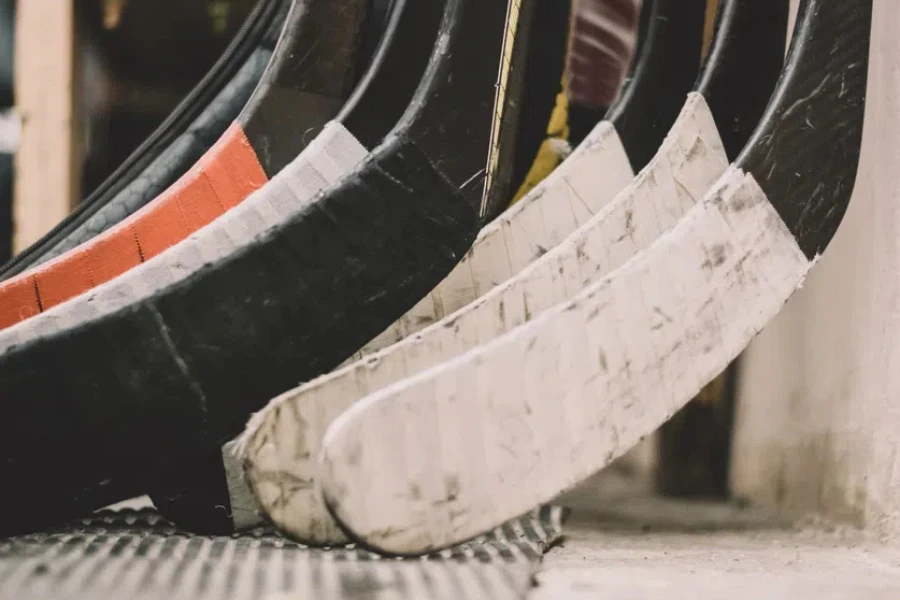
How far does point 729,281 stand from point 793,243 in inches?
2.2

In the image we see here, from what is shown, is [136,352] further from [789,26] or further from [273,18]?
[789,26]

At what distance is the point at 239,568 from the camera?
0.38 meters

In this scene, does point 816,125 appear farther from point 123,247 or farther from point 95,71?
point 95,71

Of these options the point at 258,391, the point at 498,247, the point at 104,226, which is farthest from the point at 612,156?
the point at 104,226

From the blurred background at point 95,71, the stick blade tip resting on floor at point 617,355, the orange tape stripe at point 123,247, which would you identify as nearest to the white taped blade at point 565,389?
the stick blade tip resting on floor at point 617,355

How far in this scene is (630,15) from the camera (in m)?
0.81

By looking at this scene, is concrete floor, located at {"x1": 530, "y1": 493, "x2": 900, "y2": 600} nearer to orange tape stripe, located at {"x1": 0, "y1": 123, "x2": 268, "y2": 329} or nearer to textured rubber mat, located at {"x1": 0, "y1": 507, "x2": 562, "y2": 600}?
textured rubber mat, located at {"x1": 0, "y1": 507, "x2": 562, "y2": 600}

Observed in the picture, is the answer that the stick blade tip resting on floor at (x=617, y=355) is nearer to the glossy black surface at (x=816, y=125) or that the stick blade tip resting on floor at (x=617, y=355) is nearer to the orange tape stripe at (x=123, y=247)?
the glossy black surface at (x=816, y=125)

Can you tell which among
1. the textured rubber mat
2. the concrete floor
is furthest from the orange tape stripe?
the concrete floor

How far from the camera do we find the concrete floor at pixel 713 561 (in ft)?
1.15

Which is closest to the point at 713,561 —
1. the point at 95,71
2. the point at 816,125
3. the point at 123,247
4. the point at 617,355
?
the point at 617,355

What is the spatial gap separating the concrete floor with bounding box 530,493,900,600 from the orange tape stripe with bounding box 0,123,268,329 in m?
0.34

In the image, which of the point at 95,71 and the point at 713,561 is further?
the point at 95,71

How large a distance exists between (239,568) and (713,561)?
277 mm
